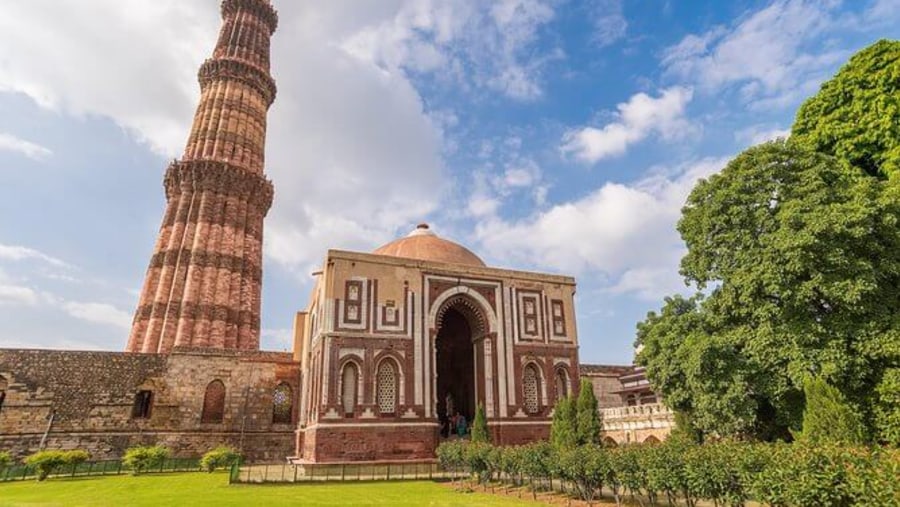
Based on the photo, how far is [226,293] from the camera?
29.1 m

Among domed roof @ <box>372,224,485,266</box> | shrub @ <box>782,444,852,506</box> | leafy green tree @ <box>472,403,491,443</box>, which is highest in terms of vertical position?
domed roof @ <box>372,224,485,266</box>

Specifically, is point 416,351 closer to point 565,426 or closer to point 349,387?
point 349,387

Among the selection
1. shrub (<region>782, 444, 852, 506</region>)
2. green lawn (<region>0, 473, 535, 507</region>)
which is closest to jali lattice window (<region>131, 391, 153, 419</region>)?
green lawn (<region>0, 473, 535, 507</region>)

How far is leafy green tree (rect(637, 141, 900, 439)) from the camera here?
11.7 metres

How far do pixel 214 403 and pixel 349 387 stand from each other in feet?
26.9

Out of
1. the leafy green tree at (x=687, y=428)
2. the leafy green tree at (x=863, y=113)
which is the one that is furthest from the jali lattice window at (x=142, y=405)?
the leafy green tree at (x=863, y=113)

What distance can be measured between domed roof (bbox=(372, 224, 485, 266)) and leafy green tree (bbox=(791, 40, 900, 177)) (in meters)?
14.1

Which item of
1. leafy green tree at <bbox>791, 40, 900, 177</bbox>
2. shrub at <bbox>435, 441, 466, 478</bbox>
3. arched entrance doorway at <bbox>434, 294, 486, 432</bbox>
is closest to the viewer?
leafy green tree at <bbox>791, 40, 900, 177</bbox>

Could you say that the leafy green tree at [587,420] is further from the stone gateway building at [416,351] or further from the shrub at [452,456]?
the stone gateway building at [416,351]

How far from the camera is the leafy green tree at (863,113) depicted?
1457 centimetres

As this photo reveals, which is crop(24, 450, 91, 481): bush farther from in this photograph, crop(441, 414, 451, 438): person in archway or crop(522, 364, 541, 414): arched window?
crop(522, 364, 541, 414): arched window

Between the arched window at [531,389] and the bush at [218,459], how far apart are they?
1155 centimetres

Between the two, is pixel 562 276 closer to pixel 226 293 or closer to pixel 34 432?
pixel 226 293

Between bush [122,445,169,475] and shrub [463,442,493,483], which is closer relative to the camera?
shrub [463,442,493,483]
